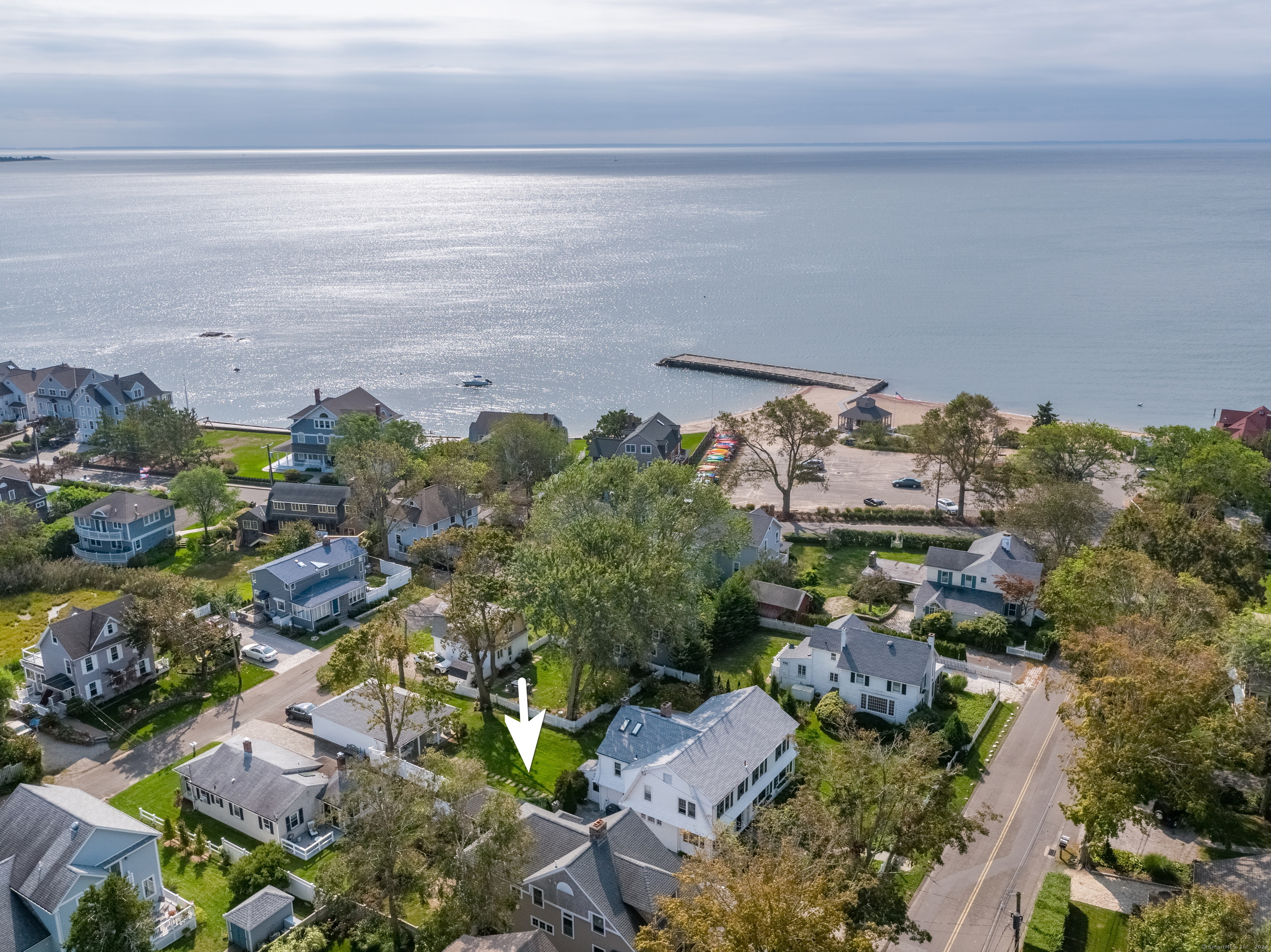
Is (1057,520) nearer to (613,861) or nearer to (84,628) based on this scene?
(613,861)

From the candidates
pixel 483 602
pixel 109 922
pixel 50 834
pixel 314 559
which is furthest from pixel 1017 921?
pixel 314 559

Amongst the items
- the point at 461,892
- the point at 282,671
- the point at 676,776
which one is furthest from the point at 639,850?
the point at 282,671

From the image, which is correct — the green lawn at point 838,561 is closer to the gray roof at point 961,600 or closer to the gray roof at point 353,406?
the gray roof at point 961,600

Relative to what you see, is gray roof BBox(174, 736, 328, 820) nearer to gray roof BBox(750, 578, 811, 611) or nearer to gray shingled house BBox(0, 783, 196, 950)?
gray shingled house BBox(0, 783, 196, 950)

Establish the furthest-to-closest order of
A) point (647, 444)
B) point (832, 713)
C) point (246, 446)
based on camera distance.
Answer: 1. point (246, 446)
2. point (647, 444)
3. point (832, 713)

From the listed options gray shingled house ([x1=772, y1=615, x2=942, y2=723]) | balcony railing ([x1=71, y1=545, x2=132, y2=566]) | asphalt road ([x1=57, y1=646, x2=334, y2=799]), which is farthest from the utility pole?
balcony railing ([x1=71, y1=545, x2=132, y2=566])

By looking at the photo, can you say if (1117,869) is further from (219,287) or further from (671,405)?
(219,287)
